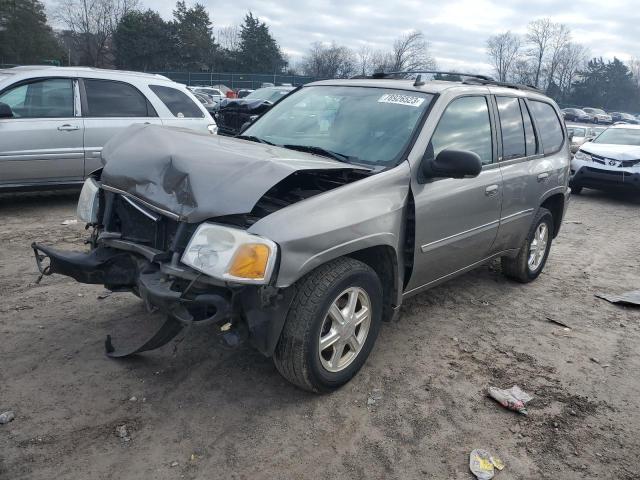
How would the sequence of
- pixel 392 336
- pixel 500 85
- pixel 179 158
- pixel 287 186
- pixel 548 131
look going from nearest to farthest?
pixel 179 158
pixel 287 186
pixel 392 336
pixel 500 85
pixel 548 131

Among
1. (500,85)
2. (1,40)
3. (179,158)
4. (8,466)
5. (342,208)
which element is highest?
(1,40)

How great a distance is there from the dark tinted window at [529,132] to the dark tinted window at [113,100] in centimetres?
505

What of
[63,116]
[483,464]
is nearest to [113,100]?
[63,116]

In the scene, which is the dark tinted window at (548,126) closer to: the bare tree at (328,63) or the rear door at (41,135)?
the rear door at (41,135)

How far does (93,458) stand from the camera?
2566mm

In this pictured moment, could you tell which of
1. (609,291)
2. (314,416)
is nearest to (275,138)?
(314,416)

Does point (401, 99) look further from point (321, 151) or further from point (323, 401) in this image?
point (323, 401)

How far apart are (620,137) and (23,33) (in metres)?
48.0

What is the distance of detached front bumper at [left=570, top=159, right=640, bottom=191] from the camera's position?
414 inches

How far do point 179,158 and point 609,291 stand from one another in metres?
4.55

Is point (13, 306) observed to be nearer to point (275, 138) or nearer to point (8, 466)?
point (8, 466)

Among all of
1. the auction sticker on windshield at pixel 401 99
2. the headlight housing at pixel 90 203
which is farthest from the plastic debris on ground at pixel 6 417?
the auction sticker on windshield at pixel 401 99

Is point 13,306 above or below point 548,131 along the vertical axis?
below

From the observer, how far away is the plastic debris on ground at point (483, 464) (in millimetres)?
2634
